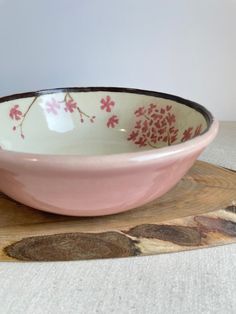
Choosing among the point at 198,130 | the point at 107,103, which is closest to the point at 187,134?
the point at 198,130

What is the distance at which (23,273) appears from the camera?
0.41 meters

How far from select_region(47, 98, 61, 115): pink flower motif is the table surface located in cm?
29

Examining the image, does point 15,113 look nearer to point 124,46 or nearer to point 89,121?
point 89,121

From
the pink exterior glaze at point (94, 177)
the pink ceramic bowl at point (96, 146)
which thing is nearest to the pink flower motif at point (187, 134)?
the pink ceramic bowl at point (96, 146)

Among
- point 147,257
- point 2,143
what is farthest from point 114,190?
point 2,143

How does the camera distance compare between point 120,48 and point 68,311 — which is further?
point 120,48

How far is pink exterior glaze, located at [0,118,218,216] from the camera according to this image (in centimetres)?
41

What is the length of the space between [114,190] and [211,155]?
0.89 feet

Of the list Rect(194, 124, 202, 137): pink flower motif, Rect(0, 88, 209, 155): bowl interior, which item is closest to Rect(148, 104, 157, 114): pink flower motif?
Rect(0, 88, 209, 155): bowl interior

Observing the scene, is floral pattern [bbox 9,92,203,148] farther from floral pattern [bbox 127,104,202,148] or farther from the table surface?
the table surface

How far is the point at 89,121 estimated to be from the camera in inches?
26.8

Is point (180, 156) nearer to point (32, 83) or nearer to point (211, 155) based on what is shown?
point (211, 155)

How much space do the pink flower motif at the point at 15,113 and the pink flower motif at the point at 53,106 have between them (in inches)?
1.7

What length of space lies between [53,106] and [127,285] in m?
0.34
